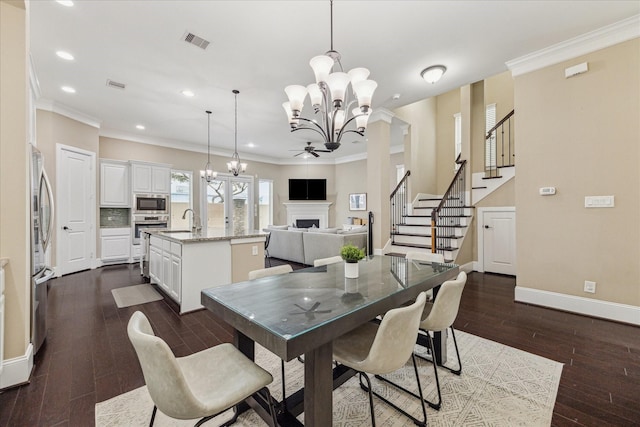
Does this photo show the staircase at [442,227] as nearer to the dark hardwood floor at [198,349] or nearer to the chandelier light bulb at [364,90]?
the dark hardwood floor at [198,349]

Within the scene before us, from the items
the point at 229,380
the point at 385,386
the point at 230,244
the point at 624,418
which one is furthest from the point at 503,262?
the point at 229,380

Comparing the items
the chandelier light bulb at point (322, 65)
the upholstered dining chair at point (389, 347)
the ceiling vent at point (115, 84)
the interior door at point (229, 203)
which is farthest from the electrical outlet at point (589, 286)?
the interior door at point (229, 203)

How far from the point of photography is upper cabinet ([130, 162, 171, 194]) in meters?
6.40

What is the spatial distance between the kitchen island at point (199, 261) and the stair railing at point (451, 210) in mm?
3406

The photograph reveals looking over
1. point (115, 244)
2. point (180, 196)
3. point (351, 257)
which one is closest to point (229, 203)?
point (180, 196)

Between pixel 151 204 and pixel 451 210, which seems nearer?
pixel 451 210

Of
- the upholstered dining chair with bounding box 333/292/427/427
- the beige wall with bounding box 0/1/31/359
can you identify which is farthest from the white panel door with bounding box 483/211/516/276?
the beige wall with bounding box 0/1/31/359

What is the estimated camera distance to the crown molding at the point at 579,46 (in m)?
2.90

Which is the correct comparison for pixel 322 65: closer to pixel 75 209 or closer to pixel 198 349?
pixel 198 349

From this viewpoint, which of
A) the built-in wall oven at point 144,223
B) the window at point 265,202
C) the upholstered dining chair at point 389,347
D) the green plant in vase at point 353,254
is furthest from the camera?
the window at point 265,202

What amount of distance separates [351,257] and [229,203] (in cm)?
752

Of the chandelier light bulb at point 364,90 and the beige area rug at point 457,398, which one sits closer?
the beige area rug at point 457,398

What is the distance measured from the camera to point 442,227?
5.10 meters

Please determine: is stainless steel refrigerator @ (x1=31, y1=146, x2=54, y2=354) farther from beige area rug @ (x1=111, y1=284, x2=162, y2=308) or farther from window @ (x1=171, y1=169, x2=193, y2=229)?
window @ (x1=171, y1=169, x2=193, y2=229)
